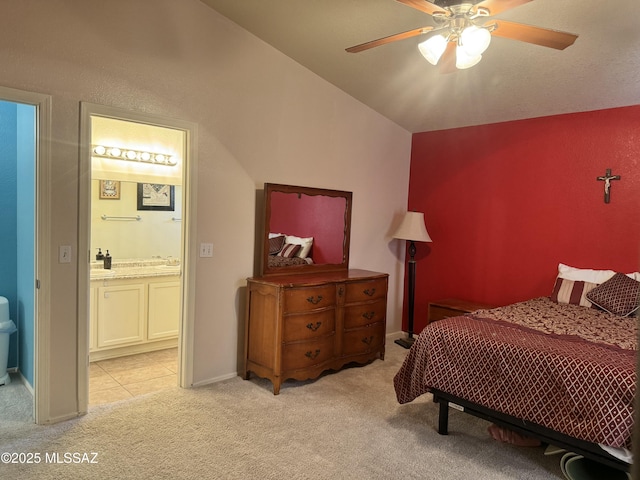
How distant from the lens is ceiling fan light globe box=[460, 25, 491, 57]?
2127 millimetres

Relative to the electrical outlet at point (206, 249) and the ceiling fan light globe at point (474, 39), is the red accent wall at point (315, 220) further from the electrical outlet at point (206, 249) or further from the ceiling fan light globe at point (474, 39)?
the ceiling fan light globe at point (474, 39)

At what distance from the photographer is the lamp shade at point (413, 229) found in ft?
15.3

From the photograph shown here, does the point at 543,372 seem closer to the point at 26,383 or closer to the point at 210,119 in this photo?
the point at 210,119

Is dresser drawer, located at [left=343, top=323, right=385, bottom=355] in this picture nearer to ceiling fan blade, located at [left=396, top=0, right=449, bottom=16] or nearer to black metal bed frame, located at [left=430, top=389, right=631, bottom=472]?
black metal bed frame, located at [left=430, top=389, right=631, bottom=472]

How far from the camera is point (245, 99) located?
11.9 feet

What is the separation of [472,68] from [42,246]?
329 cm

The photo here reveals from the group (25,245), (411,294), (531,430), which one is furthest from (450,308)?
(25,245)

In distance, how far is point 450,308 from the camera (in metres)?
4.24

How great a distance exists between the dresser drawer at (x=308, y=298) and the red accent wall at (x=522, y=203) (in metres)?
1.78

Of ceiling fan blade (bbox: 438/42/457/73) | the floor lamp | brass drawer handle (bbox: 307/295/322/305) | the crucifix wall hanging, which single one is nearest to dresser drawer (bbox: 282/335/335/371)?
brass drawer handle (bbox: 307/295/322/305)

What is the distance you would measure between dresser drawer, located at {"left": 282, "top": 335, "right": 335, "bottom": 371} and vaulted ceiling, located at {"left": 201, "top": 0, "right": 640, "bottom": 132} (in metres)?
2.34

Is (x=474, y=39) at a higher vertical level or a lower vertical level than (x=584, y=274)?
higher

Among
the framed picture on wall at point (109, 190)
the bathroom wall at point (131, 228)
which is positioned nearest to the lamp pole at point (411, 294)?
the bathroom wall at point (131, 228)

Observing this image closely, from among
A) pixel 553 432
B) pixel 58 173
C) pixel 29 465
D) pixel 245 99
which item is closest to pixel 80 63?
pixel 58 173
